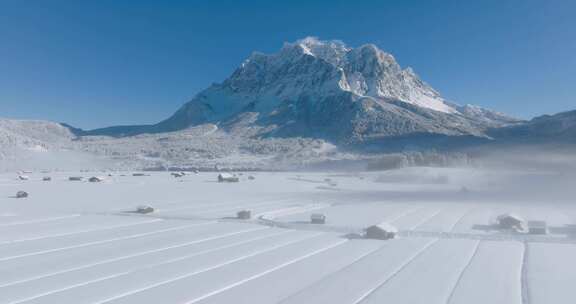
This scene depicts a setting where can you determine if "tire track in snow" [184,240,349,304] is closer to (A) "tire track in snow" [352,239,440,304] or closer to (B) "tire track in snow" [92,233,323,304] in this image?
(B) "tire track in snow" [92,233,323,304]

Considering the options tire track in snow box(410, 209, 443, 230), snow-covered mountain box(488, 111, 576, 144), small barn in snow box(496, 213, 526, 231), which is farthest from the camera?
snow-covered mountain box(488, 111, 576, 144)

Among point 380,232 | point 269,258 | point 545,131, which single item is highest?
point 545,131

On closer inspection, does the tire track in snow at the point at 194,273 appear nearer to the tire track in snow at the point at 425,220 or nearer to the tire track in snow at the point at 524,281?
the tire track in snow at the point at 425,220

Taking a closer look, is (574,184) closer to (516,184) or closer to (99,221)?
(516,184)

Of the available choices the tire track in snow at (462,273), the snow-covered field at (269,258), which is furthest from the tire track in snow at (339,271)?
the tire track in snow at (462,273)

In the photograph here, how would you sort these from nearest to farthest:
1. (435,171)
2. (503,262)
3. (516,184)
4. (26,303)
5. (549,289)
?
(26,303) → (549,289) → (503,262) → (516,184) → (435,171)

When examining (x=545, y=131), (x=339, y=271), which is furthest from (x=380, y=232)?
(x=545, y=131)

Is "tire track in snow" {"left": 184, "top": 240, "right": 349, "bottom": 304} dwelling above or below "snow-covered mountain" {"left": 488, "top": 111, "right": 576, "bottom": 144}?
below

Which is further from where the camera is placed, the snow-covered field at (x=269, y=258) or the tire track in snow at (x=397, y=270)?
the snow-covered field at (x=269, y=258)

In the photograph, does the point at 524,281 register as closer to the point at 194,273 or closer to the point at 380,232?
the point at 380,232

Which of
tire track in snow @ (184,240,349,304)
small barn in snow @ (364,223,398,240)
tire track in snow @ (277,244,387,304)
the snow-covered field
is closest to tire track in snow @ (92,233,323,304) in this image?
the snow-covered field

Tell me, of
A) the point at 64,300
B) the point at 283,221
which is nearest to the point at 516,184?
the point at 283,221
